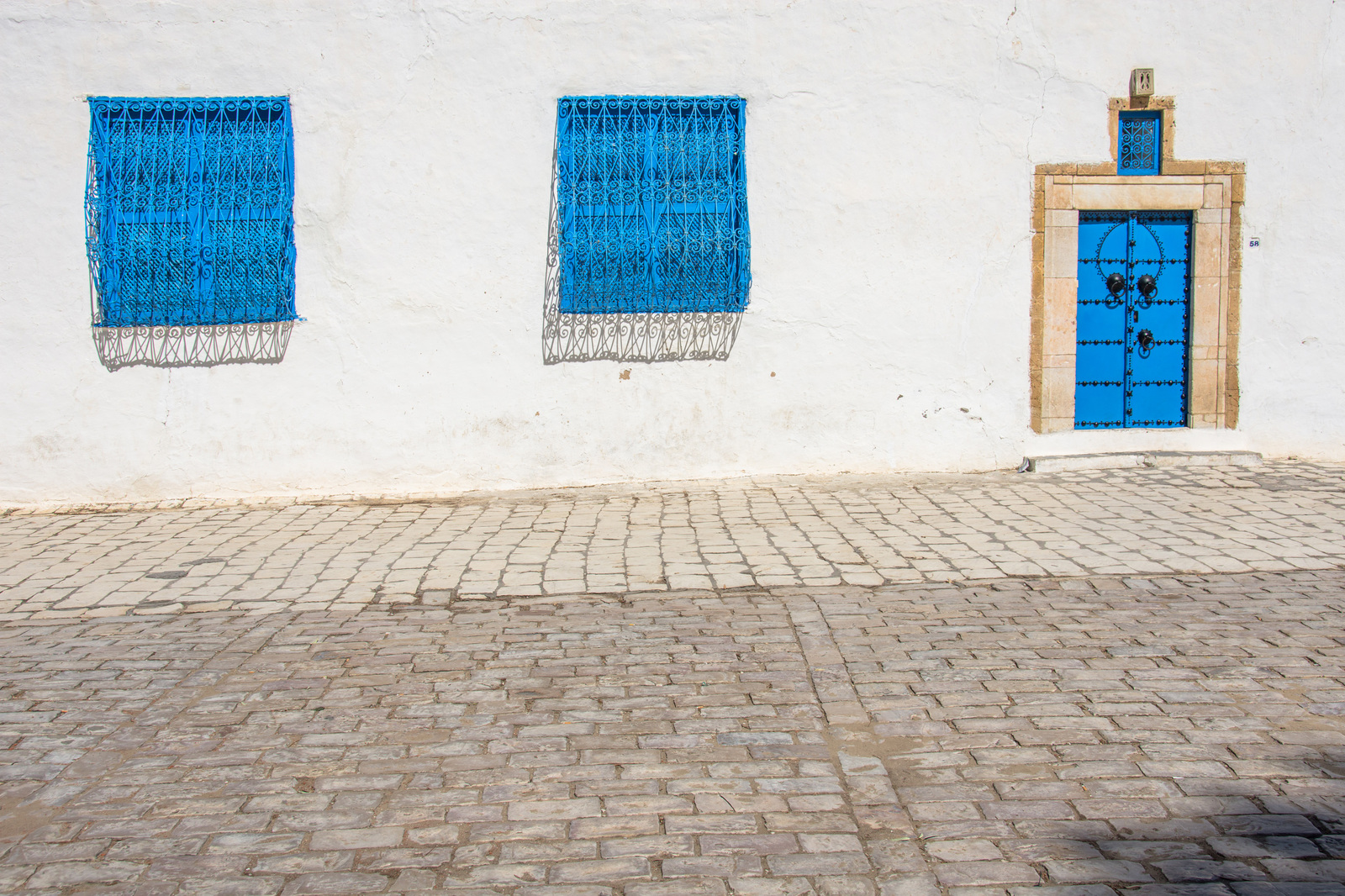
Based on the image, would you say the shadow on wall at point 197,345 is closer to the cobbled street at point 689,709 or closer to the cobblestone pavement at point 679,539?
the cobblestone pavement at point 679,539

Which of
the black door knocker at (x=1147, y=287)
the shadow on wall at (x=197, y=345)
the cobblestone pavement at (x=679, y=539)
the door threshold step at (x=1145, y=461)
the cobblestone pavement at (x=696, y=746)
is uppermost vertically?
the black door knocker at (x=1147, y=287)

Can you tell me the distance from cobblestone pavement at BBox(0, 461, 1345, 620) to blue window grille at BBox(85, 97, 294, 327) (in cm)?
158

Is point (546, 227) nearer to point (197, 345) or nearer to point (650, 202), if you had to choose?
point (650, 202)

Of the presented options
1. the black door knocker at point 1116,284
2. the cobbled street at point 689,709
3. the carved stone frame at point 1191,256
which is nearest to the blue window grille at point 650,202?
the cobbled street at point 689,709

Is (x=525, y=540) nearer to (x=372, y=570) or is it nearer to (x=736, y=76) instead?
(x=372, y=570)

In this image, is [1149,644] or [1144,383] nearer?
[1149,644]

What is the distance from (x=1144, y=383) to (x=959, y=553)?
3.47 m

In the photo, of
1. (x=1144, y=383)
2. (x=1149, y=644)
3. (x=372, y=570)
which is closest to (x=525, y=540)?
(x=372, y=570)

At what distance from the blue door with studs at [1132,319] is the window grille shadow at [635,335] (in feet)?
Result: 9.25

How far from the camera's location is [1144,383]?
815 centimetres

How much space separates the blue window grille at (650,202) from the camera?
24.8 feet

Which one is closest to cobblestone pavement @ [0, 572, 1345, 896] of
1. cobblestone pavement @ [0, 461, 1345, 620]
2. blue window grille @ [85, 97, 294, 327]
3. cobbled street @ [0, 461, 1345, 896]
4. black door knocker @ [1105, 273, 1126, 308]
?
cobbled street @ [0, 461, 1345, 896]

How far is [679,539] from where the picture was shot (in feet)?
20.3

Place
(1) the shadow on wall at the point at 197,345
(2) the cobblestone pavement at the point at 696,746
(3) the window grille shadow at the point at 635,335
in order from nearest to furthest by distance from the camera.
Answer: (2) the cobblestone pavement at the point at 696,746
(1) the shadow on wall at the point at 197,345
(3) the window grille shadow at the point at 635,335
